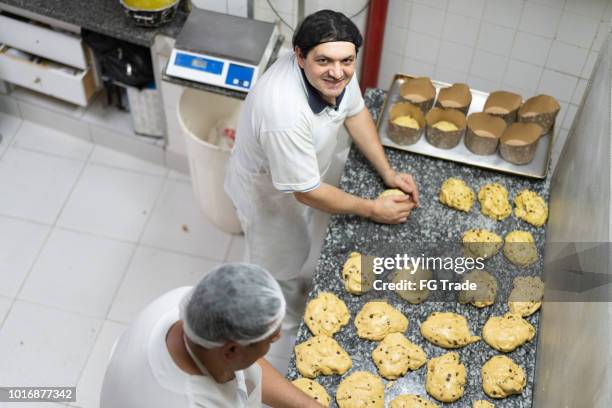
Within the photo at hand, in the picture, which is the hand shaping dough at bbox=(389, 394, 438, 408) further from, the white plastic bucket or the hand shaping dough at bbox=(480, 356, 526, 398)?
the white plastic bucket

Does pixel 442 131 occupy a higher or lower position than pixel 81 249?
higher

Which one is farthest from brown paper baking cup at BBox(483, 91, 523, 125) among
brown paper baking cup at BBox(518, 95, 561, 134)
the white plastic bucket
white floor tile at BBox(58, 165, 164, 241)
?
white floor tile at BBox(58, 165, 164, 241)

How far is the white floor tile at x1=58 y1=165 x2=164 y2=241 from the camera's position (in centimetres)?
349

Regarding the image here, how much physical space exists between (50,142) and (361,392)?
2647 millimetres

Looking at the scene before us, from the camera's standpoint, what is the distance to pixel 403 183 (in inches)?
94.0

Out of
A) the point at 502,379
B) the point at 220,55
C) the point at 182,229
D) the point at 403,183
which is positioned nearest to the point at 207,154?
the point at 220,55

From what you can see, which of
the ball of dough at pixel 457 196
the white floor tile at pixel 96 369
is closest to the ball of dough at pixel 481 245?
the ball of dough at pixel 457 196

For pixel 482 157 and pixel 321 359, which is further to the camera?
pixel 482 157

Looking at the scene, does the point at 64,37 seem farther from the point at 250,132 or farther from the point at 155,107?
the point at 250,132

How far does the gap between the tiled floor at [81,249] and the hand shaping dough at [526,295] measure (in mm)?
1231

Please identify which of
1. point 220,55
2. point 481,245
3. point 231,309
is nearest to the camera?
point 231,309

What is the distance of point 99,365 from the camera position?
3.00 metres

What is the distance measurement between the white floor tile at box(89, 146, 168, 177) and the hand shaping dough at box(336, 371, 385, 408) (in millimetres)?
2109

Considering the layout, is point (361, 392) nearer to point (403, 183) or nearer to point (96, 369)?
point (403, 183)
